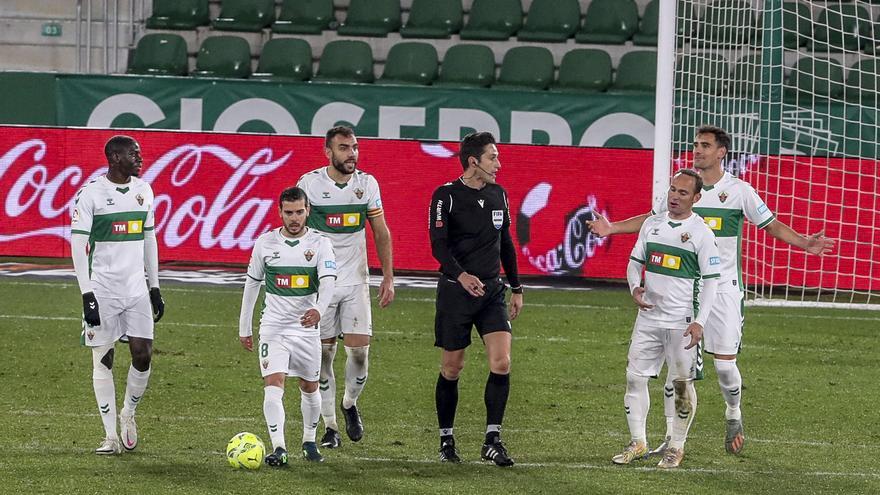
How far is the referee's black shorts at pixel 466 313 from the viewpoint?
7879 millimetres

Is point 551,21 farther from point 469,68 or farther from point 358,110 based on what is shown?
point 358,110

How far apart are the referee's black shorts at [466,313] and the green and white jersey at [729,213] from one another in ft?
5.07

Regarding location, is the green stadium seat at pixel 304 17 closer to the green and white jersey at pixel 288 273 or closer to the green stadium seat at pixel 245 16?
the green stadium seat at pixel 245 16

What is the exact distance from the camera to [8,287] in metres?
15.2

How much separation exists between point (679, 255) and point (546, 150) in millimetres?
8745

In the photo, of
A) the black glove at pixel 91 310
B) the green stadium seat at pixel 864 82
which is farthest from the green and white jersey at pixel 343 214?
the green stadium seat at pixel 864 82

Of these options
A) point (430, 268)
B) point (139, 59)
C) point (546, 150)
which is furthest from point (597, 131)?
point (139, 59)

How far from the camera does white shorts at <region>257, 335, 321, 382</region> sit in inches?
300

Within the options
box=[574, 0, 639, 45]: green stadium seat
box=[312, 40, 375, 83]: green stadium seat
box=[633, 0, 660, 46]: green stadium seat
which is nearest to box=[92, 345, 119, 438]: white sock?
box=[312, 40, 375, 83]: green stadium seat

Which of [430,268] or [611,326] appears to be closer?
[611,326]

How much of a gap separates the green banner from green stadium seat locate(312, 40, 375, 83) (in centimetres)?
195

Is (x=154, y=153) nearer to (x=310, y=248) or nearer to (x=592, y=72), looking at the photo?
(x=592, y=72)

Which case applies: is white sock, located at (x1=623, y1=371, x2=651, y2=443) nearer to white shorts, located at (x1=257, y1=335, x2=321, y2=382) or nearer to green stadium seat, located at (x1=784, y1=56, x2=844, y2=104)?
white shorts, located at (x1=257, y1=335, x2=321, y2=382)

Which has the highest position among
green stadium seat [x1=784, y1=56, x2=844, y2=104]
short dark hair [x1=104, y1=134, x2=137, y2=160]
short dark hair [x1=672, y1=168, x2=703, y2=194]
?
Answer: green stadium seat [x1=784, y1=56, x2=844, y2=104]
